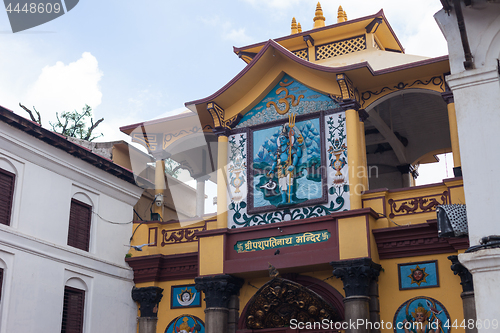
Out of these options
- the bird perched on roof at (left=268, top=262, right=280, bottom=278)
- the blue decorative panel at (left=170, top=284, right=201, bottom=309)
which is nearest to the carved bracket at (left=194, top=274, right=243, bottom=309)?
the blue decorative panel at (left=170, top=284, right=201, bottom=309)

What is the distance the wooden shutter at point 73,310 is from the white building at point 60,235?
0.02 m

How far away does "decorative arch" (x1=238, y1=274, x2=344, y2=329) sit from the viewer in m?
14.3

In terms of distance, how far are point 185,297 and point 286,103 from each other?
574cm

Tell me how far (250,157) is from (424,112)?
231 inches

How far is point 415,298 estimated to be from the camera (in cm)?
1377

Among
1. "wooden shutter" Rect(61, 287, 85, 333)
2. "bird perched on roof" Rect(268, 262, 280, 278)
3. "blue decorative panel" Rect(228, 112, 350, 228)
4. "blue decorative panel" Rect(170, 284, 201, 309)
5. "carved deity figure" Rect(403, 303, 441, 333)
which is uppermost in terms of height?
"blue decorative panel" Rect(228, 112, 350, 228)

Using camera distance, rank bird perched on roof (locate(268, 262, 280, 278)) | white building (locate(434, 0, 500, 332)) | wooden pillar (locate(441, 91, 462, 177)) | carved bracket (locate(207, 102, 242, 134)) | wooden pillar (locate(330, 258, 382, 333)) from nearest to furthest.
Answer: white building (locate(434, 0, 500, 332)) → wooden pillar (locate(330, 258, 382, 333)) → bird perched on roof (locate(268, 262, 280, 278)) → wooden pillar (locate(441, 91, 462, 177)) → carved bracket (locate(207, 102, 242, 134))

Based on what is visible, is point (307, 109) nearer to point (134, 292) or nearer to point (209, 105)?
point (209, 105)

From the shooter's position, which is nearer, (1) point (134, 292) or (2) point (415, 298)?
(2) point (415, 298)

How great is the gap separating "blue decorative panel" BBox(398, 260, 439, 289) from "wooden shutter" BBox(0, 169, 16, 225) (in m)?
8.87

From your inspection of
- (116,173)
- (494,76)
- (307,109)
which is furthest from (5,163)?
(494,76)

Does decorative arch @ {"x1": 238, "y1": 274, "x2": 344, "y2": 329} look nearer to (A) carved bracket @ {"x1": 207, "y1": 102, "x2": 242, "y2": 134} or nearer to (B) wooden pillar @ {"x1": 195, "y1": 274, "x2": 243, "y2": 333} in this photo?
(B) wooden pillar @ {"x1": 195, "y1": 274, "x2": 243, "y2": 333}

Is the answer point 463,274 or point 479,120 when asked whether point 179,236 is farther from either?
point 479,120

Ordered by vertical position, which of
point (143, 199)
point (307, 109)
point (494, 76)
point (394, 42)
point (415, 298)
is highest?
point (394, 42)
